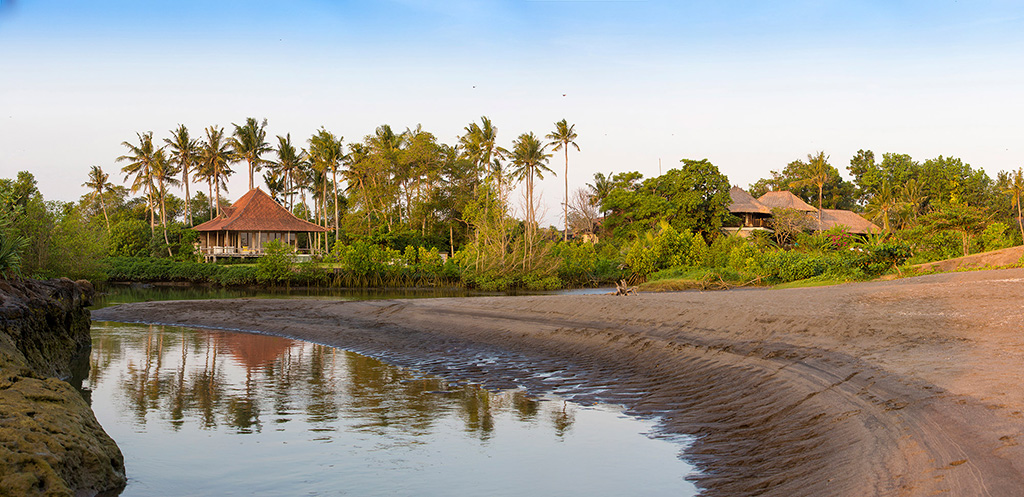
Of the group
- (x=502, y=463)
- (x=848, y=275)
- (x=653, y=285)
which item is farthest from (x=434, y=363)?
(x=653, y=285)

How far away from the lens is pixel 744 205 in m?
63.2

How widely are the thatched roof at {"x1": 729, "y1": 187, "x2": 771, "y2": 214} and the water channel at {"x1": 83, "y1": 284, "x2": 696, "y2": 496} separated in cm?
5189

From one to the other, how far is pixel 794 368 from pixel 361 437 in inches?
242

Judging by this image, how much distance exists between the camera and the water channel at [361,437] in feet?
26.2

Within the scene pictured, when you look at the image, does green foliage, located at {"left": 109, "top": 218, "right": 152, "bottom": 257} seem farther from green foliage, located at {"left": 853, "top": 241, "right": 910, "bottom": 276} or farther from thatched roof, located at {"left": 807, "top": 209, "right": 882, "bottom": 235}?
thatched roof, located at {"left": 807, "top": 209, "right": 882, "bottom": 235}

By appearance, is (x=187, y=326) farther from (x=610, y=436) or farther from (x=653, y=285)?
(x=653, y=285)

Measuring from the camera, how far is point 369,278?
45.9 metres

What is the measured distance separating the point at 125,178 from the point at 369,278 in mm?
30280

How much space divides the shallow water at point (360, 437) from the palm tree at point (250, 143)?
52395 mm

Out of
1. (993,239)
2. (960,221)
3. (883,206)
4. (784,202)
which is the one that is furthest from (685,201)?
(993,239)

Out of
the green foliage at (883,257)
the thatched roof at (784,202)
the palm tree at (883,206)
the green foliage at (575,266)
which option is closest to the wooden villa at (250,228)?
the green foliage at (575,266)

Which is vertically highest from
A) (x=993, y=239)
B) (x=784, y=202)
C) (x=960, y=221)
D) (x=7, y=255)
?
(x=784, y=202)

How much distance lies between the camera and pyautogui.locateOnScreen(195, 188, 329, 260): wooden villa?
55688mm

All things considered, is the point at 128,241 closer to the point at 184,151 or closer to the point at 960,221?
the point at 184,151
